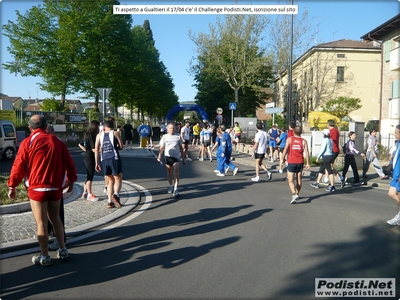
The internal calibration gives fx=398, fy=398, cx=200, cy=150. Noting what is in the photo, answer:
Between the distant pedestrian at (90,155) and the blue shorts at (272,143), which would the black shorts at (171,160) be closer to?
the distant pedestrian at (90,155)

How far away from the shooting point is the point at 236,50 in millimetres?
36281

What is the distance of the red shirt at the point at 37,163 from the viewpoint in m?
4.90

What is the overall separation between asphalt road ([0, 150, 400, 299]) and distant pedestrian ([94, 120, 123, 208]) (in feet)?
2.06

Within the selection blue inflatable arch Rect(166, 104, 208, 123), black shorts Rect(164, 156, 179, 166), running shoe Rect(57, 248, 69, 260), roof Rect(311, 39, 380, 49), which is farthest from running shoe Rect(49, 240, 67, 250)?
roof Rect(311, 39, 380, 49)

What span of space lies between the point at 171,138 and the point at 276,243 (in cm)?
448

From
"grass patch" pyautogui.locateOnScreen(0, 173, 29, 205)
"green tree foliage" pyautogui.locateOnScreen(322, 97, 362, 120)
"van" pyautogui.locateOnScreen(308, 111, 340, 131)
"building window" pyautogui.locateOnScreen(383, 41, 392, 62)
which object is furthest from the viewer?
"green tree foliage" pyautogui.locateOnScreen(322, 97, 362, 120)

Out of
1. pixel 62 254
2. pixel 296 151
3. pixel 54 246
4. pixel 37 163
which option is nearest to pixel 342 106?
pixel 296 151

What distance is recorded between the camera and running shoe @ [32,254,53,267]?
16.3ft

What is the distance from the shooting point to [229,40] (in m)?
36.4

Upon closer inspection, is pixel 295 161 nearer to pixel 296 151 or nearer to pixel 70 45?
pixel 296 151

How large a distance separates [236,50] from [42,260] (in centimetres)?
3343

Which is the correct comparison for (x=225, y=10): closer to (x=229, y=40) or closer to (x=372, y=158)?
(x=372, y=158)

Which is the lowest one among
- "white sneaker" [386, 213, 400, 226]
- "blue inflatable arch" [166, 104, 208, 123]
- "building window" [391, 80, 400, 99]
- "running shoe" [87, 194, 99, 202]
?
"white sneaker" [386, 213, 400, 226]

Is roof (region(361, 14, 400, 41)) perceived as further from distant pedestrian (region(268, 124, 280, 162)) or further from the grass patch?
the grass patch
